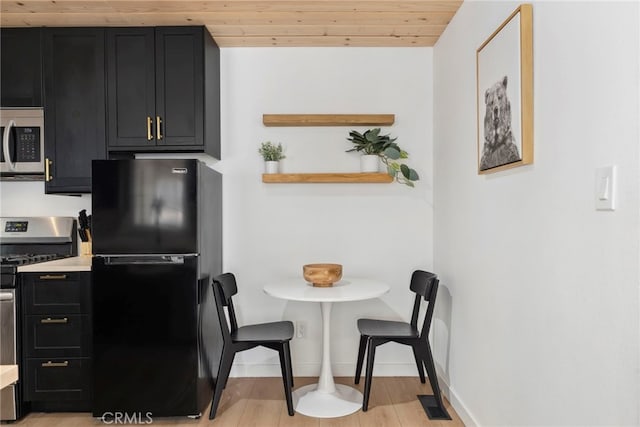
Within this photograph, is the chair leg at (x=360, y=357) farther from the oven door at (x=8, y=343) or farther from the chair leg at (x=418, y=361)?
the oven door at (x=8, y=343)

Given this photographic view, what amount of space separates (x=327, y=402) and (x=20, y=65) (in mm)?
2949

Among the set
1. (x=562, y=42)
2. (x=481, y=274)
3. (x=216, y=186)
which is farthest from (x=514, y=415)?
(x=216, y=186)

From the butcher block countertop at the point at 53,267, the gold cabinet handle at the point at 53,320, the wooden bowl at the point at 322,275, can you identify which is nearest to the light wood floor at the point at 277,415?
the gold cabinet handle at the point at 53,320

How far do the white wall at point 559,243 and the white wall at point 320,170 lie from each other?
695 mm

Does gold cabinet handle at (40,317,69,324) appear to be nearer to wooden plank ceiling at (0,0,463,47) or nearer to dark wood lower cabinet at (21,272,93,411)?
dark wood lower cabinet at (21,272,93,411)

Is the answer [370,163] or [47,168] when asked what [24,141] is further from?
[370,163]

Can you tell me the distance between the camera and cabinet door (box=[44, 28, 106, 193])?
2750 mm

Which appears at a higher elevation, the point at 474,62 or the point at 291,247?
the point at 474,62

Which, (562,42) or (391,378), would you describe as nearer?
(562,42)

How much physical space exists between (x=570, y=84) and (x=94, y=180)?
7.74 feet

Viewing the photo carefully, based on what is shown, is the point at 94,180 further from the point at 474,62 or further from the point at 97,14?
the point at 474,62

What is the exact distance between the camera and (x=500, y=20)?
1.89 metres

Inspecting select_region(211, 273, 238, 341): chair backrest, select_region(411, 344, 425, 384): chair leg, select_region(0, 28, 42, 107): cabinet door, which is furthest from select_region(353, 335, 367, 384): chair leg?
select_region(0, 28, 42, 107): cabinet door

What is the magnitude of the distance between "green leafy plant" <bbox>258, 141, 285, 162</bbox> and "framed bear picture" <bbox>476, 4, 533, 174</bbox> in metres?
1.44
